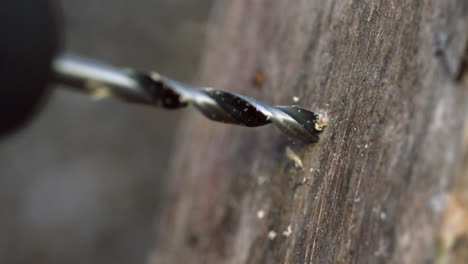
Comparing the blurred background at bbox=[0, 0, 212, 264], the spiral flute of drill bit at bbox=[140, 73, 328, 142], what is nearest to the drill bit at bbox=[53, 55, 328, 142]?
the spiral flute of drill bit at bbox=[140, 73, 328, 142]

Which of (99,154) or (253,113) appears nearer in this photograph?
(253,113)

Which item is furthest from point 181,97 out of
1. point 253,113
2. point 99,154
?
point 99,154

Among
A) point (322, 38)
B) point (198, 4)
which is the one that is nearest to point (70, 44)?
point (198, 4)

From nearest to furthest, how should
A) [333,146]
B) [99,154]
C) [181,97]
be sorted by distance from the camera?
[333,146] < [181,97] < [99,154]

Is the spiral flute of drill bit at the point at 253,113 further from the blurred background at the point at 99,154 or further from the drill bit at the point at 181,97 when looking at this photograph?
the blurred background at the point at 99,154

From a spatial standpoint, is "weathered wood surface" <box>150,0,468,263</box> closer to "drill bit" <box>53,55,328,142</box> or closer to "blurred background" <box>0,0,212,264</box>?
"drill bit" <box>53,55,328,142</box>

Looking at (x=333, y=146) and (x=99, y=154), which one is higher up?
(x=99, y=154)

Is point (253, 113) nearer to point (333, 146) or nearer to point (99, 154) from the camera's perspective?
point (333, 146)

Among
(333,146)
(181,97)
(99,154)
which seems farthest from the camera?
(99,154)
